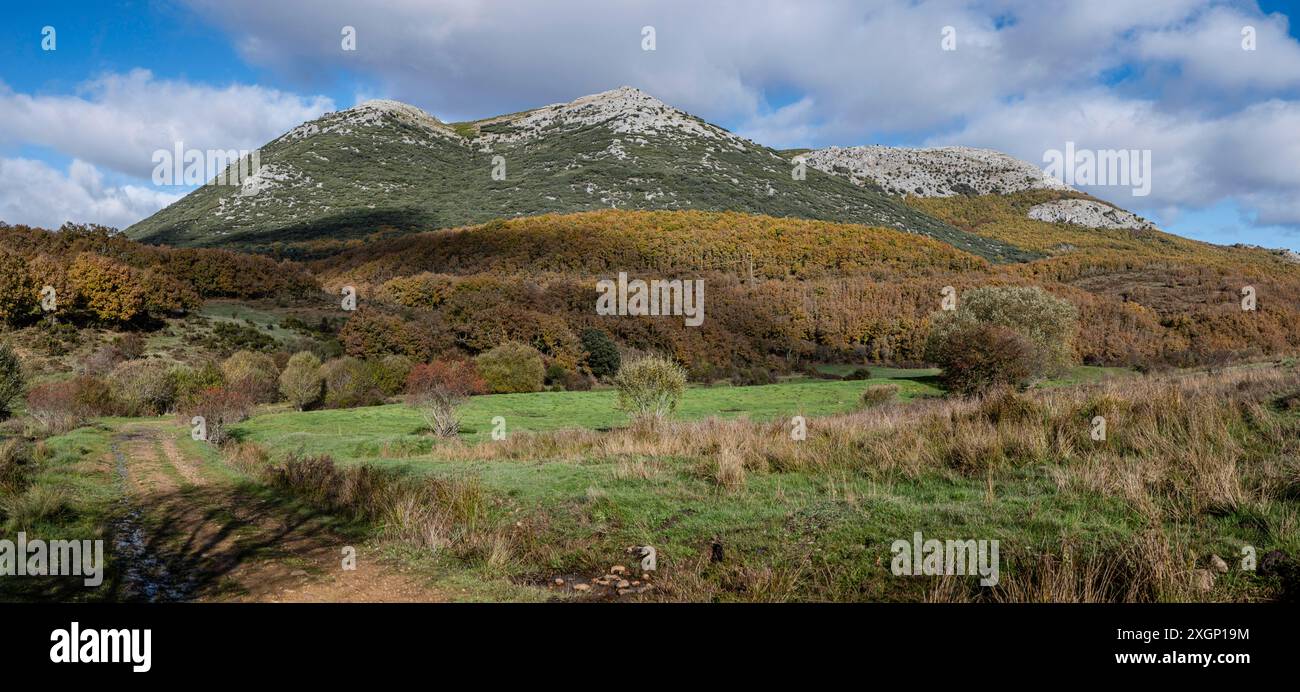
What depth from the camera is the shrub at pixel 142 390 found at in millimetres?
37906

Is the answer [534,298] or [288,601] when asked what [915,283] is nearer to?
[534,298]

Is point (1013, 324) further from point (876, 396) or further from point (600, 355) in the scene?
point (600, 355)

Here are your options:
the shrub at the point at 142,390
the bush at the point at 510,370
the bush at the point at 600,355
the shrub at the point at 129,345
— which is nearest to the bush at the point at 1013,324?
the bush at the point at 600,355

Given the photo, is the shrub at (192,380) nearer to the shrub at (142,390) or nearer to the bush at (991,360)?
the shrub at (142,390)

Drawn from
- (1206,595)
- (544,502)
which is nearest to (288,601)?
(544,502)

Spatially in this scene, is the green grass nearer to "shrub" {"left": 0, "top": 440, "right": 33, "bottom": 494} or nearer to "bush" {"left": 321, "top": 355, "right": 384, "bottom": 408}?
"bush" {"left": 321, "top": 355, "right": 384, "bottom": 408}

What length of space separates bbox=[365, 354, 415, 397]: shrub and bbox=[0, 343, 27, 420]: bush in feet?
64.8

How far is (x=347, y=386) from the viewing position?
4419 centimetres

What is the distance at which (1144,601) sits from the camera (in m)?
5.13

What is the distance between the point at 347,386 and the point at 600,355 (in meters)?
27.0

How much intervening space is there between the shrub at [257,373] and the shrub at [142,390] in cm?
332

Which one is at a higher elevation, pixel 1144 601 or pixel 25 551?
pixel 1144 601

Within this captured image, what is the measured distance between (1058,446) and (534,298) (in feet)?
234

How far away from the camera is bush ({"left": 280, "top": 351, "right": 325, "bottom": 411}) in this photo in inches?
1583
